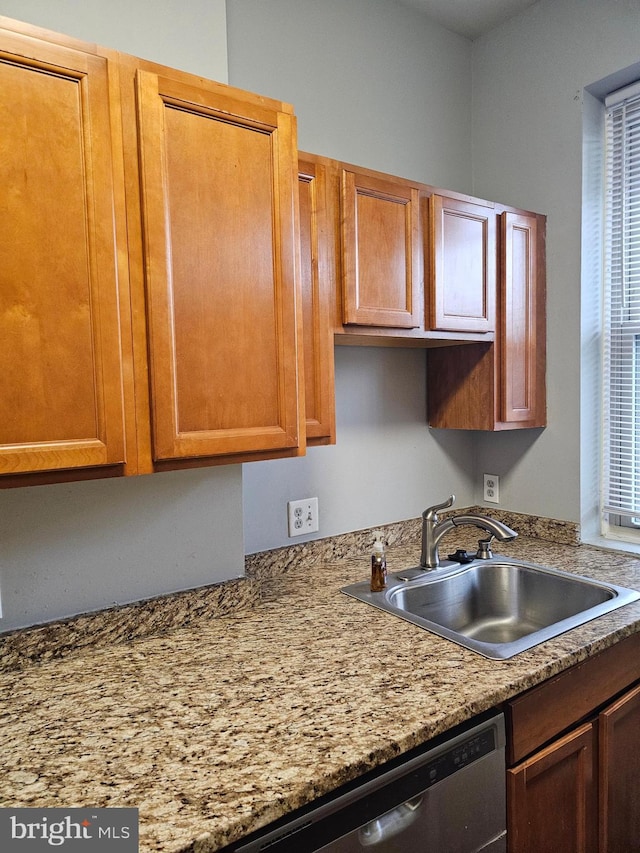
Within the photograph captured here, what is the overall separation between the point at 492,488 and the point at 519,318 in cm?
74

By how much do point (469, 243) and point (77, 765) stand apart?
176 cm

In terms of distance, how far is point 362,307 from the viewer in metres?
1.62

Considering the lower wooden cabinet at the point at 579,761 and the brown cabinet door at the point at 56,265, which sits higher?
the brown cabinet door at the point at 56,265

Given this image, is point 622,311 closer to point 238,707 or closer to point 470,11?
point 470,11

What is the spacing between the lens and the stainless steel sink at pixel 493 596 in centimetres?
169

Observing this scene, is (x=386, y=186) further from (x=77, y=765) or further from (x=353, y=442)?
(x=77, y=765)

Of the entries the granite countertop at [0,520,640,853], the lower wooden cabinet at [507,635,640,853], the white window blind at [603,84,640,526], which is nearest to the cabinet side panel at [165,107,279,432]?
the granite countertop at [0,520,640,853]

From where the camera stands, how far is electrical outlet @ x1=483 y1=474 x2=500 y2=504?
240 cm

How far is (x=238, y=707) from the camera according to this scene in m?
1.08

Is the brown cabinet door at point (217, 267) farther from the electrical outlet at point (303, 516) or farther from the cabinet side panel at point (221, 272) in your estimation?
the electrical outlet at point (303, 516)

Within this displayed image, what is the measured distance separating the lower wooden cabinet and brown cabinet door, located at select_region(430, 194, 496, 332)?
3.44 feet

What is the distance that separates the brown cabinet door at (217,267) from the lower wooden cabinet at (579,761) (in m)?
0.82

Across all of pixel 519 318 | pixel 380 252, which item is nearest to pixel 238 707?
pixel 380 252

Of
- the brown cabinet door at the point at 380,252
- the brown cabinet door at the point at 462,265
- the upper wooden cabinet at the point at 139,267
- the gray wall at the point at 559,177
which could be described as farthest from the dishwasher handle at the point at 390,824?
the gray wall at the point at 559,177
